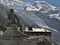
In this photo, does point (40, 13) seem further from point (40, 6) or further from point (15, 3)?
point (15, 3)

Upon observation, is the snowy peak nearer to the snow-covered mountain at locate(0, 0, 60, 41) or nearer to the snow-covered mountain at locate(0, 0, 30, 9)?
the snow-covered mountain at locate(0, 0, 60, 41)

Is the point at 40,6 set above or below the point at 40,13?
above

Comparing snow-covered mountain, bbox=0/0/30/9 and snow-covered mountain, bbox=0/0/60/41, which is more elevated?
snow-covered mountain, bbox=0/0/30/9

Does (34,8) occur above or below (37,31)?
above

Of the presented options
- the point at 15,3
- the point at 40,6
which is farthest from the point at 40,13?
the point at 15,3

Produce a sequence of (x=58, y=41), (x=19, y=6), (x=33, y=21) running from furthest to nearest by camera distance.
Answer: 1. (x=19, y=6)
2. (x=33, y=21)
3. (x=58, y=41)

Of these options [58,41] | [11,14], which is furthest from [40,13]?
[11,14]

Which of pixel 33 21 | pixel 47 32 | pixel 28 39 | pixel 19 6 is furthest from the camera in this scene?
pixel 19 6

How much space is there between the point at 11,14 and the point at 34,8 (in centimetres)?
563

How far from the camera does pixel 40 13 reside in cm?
2005

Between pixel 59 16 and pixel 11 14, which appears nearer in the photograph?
pixel 11 14

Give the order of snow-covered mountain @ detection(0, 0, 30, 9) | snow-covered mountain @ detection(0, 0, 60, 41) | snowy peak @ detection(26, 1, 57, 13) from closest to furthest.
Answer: snow-covered mountain @ detection(0, 0, 60, 41) < snowy peak @ detection(26, 1, 57, 13) < snow-covered mountain @ detection(0, 0, 30, 9)

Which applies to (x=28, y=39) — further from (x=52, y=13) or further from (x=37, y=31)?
(x=52, y=13)

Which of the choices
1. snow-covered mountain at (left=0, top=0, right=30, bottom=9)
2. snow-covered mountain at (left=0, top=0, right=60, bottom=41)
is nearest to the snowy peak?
snow-covered mountain at (left=0, top=0, right=60, bottom=41)
